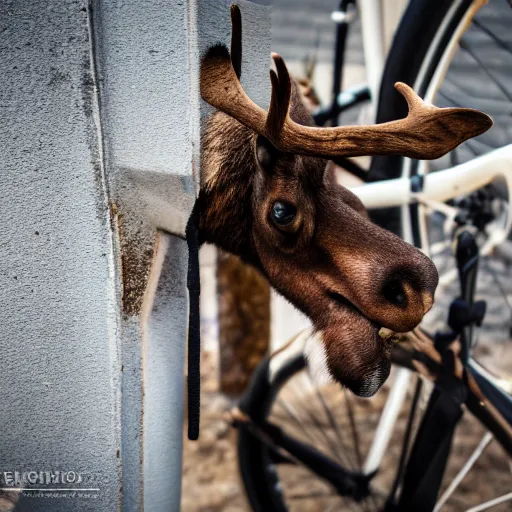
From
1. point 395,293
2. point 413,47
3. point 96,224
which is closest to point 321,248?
point 395,293

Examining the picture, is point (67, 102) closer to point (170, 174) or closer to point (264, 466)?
point (170, 174)

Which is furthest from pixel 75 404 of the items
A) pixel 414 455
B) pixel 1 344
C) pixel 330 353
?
pixel 414 455

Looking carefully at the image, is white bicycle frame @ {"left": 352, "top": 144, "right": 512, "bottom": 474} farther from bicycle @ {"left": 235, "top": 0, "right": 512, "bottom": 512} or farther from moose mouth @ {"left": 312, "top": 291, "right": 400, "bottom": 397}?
moose mouth @ {"left": 312, "top": 291, "right": 400, "bottom": 397}

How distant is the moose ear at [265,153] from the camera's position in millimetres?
1023

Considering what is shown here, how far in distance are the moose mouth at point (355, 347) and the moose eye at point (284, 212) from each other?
0.57 ft

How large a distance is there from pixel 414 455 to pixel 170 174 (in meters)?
1.02

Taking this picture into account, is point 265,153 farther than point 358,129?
Yes

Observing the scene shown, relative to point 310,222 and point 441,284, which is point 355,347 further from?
point 441,284

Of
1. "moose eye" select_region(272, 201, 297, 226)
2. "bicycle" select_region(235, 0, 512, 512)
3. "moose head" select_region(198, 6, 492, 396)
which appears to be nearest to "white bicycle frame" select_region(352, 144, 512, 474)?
"bicycle" select_region(235, 0, 512, 512)

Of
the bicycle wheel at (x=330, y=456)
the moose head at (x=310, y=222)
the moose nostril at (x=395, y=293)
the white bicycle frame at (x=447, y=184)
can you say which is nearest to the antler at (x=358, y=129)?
the moose head at (x=310, y=222)

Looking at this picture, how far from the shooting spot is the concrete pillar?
1005 millimetres

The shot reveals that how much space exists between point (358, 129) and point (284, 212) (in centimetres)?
23

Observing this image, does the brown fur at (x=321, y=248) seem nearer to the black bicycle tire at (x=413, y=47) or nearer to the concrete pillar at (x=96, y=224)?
the concrete pillar at (x=96, y=224)

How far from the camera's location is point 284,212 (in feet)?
3.38
